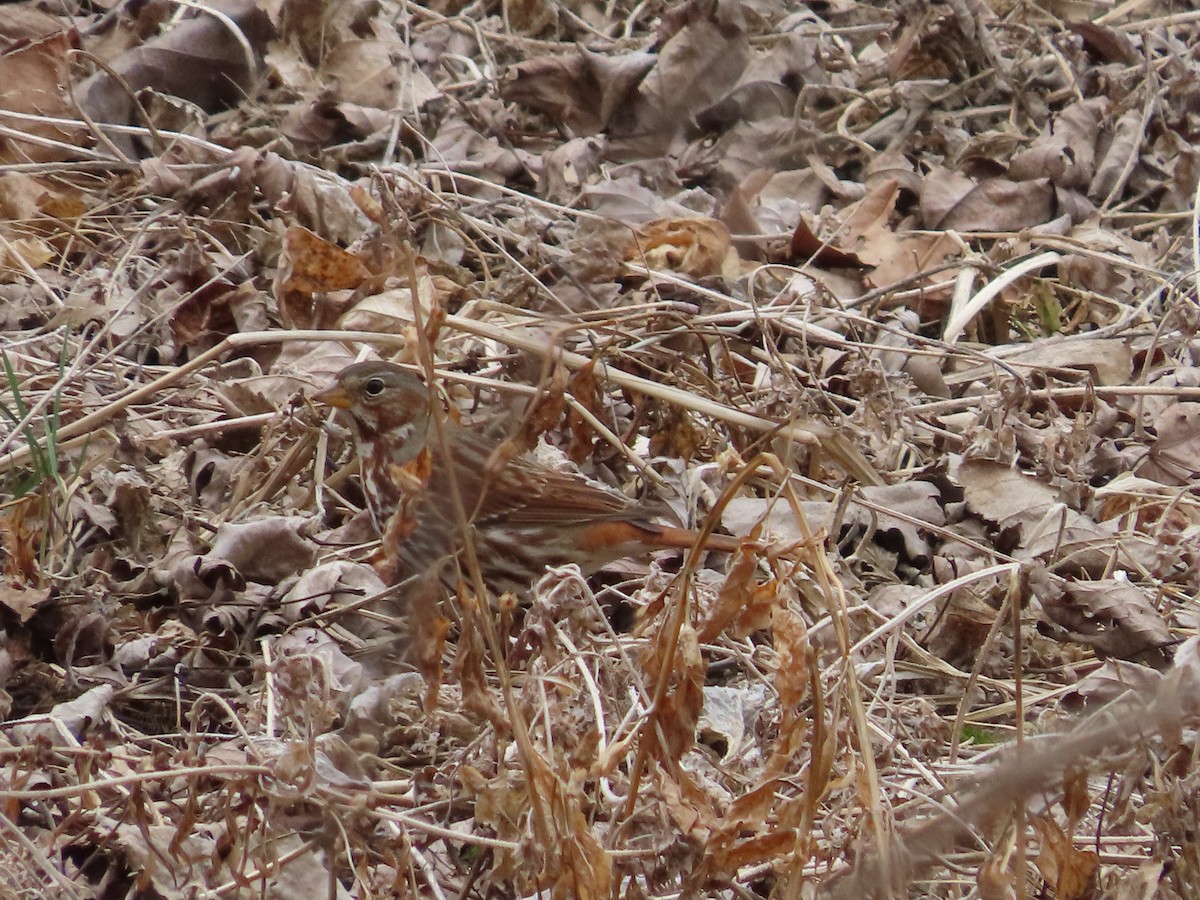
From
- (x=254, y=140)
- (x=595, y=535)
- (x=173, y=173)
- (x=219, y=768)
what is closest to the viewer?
(x=219, y=768)

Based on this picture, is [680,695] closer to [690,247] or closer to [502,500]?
[502,500]

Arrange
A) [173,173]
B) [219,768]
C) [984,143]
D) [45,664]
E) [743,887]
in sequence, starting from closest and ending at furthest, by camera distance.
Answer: [219,768]
[743,887]
[45,664]
[173,173]
[984,143]

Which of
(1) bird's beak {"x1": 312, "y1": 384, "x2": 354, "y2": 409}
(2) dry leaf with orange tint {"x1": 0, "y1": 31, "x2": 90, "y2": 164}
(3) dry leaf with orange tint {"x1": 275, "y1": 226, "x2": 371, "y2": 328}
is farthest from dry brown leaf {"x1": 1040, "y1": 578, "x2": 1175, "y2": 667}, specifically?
(2) dry leaf with orange tint {"x1": 0, "y1": 31, "x2": 90, "y2": 164}

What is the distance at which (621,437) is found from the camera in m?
4.40

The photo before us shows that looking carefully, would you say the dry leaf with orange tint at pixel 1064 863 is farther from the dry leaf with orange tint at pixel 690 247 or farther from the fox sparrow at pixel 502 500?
the dry leaf with orange tint at pixel 690 247

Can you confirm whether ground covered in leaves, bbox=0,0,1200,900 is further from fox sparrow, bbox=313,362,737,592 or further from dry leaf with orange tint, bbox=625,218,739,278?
fox sparrow, bbox=313,362,737,592

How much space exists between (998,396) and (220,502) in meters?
2.38

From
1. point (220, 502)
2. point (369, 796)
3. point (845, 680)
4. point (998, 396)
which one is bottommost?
point (220, 502)

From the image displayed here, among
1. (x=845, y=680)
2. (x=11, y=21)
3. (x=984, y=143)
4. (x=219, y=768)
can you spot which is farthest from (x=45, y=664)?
(x=984, y=143)

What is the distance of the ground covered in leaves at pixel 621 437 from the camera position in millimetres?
2342

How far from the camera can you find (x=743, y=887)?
272cm

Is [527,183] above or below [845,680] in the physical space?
below

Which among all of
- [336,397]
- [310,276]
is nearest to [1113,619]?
[336,397]

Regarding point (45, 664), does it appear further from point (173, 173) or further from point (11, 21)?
point (11, 21)
